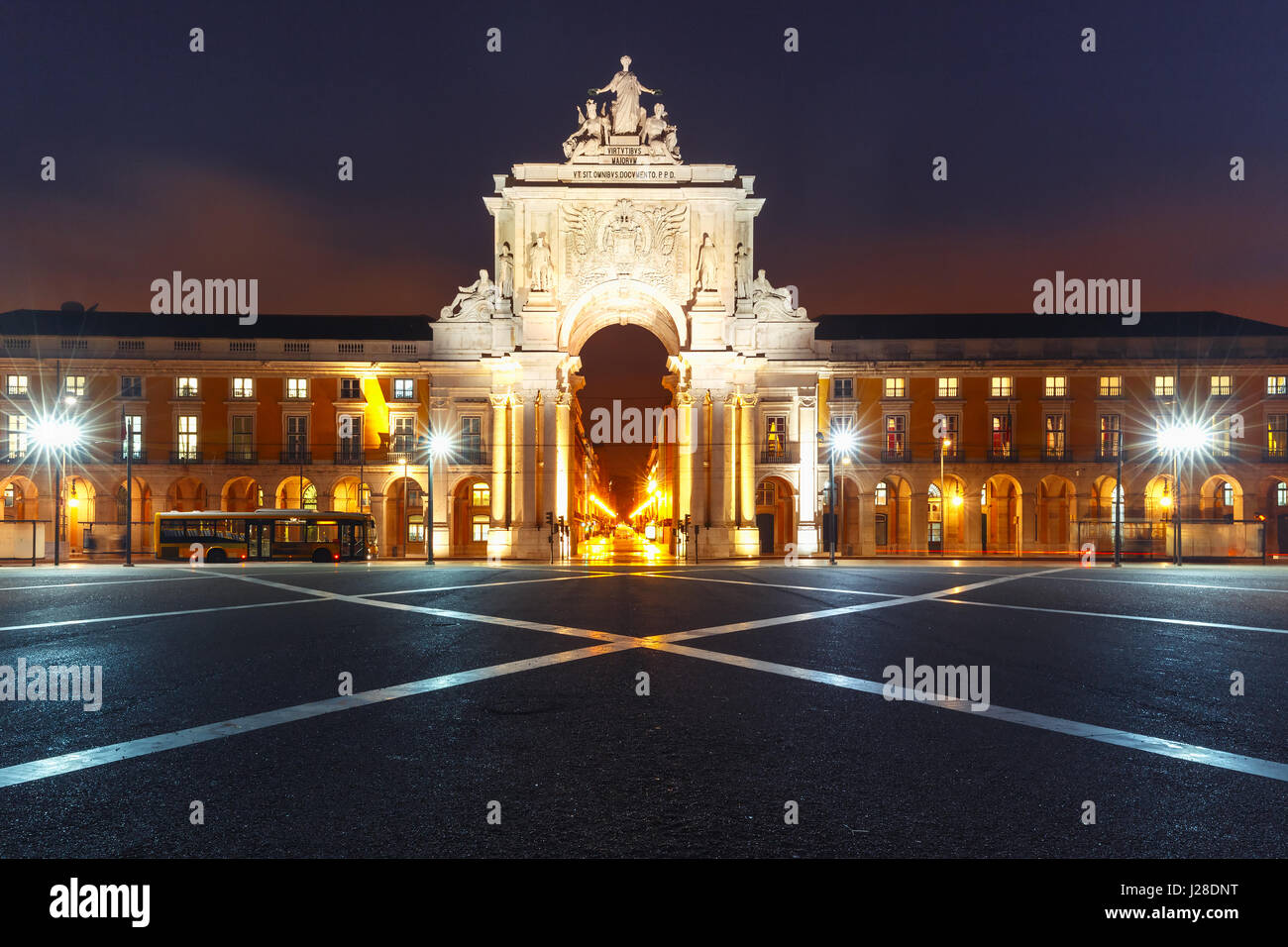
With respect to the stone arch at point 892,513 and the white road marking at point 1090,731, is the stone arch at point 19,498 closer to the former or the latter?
the stone arch at point 892,513

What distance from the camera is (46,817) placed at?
5.72 metres

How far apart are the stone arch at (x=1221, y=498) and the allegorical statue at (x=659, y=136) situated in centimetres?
3787

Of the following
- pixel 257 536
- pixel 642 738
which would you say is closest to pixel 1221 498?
pixel 257 536

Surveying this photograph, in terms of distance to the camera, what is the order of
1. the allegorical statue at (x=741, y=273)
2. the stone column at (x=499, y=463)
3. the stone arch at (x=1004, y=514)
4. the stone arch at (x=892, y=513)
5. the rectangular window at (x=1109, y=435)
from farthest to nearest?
the stone arch at (x=1004, y=514) → the stone arch at (x=892, y=513) → the rectangular window at (x=1109, y=435) → the allegorical statue at (x=741, y=273) → the stone column at (x=499, y=463)

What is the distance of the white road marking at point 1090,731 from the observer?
6.99m

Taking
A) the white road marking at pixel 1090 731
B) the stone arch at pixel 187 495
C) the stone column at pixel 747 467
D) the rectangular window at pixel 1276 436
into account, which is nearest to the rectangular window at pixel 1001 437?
the rectangular window at pixel 1276 436

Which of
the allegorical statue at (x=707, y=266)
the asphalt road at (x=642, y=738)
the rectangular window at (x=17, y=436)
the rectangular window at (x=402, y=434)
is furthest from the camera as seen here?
the rectangular window at (x=402, y=434)

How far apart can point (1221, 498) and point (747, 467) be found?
30.6 m

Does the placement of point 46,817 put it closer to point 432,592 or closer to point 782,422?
point 432,592

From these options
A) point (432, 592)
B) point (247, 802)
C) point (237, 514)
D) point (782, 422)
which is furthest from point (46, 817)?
point (782, 422)

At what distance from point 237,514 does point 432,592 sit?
81.0 ft

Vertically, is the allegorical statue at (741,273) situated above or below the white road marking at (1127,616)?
above

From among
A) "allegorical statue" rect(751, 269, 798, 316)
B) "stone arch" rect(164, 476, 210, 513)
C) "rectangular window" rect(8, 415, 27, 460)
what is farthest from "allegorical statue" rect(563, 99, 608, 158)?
"rectangular window" rect(8, 415, 27, 460)

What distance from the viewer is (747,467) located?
159 feet
